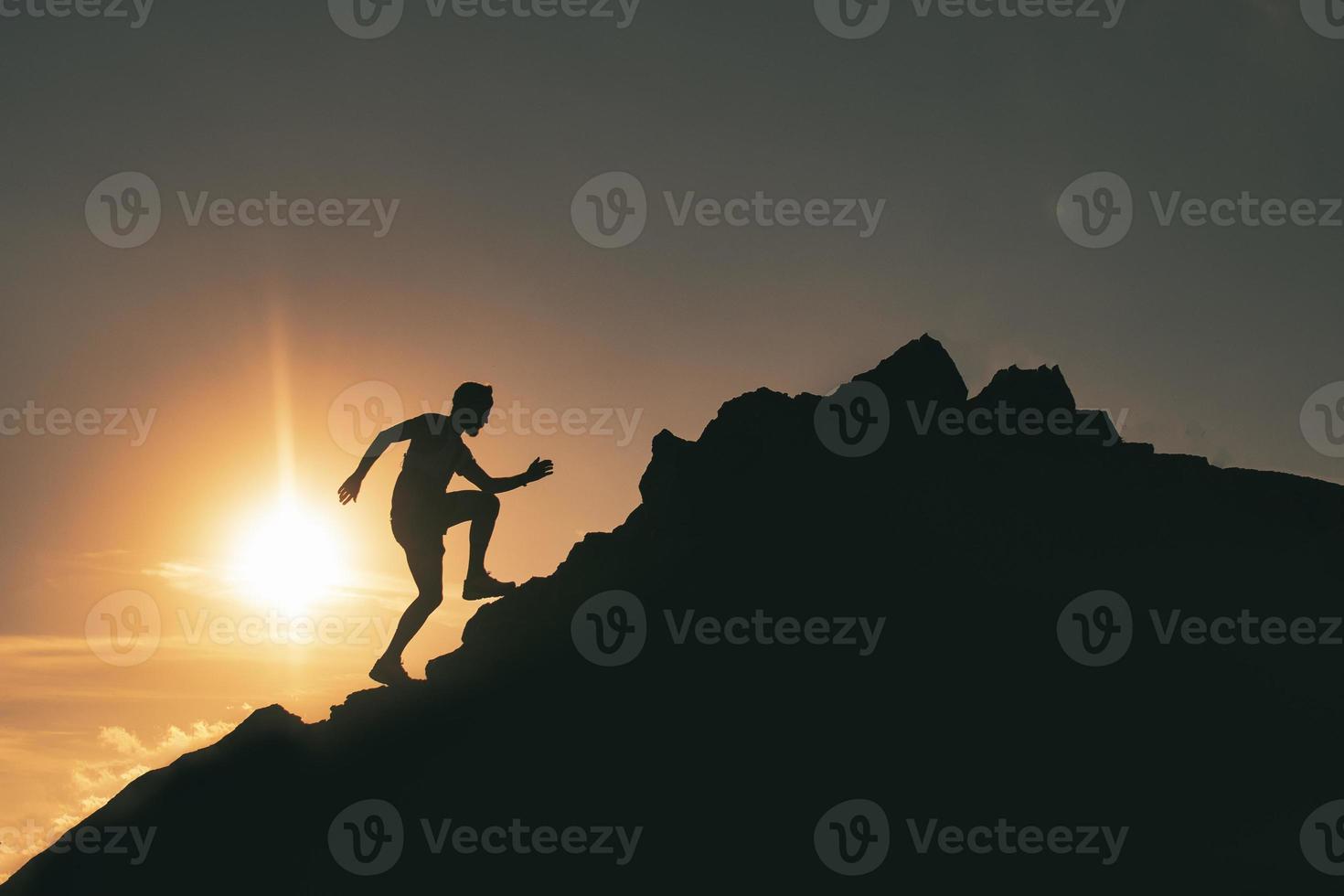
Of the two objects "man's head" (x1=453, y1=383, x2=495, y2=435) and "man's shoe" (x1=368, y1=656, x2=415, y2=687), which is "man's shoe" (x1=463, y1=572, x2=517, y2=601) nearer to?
"man's shoe" (x1=368, y1=656, x2=415, y2=687)

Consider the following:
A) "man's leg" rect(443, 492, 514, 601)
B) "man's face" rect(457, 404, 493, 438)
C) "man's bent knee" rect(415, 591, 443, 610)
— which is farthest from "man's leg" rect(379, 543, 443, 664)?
"man's face" rect(457, 404, 493, 438)

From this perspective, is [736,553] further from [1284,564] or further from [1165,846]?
[1284,564]

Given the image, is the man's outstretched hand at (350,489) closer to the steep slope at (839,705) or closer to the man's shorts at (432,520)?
the man's shorts at (432,520)

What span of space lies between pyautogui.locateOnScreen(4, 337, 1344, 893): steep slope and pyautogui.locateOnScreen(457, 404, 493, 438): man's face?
3.97 m

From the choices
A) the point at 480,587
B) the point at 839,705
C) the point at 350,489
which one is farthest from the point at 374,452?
the point at 839,705

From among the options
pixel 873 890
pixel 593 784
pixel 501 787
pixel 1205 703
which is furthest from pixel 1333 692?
pixel 501 787

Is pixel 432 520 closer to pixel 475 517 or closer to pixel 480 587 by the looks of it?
pixel 475 517

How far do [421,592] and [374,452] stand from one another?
2.05 meters

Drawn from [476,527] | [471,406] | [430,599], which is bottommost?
[430,599]

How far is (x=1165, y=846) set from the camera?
46.1 ft

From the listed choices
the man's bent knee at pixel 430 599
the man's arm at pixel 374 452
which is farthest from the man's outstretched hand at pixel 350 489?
the man's bent knee at pixel 430 599

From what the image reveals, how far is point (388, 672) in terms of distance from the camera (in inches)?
595

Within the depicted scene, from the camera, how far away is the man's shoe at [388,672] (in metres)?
15.1

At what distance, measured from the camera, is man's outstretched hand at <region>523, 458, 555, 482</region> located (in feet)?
47.6
